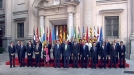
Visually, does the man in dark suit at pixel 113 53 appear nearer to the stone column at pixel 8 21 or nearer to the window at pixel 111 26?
the window at pixel 111 26

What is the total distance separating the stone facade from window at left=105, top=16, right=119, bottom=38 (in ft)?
1.17

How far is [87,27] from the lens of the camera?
1530 cm

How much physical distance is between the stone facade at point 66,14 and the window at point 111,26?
0.36 m

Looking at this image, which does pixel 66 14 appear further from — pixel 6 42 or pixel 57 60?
pixel 6 42

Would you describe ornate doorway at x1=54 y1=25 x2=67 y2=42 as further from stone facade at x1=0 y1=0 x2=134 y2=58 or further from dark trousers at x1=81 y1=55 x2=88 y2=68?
dark trousers at x1=81 y1=55 x2=88 y2=68

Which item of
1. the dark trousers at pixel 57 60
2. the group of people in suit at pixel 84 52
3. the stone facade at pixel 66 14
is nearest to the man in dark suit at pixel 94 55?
the group of people in suit at pixel 84 52

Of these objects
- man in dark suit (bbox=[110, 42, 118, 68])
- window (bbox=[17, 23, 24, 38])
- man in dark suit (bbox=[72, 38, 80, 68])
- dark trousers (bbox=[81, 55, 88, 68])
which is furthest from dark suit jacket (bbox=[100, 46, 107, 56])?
window (bbox=[17, 23, 24, 38])

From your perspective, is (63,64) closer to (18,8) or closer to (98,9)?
(98,9)

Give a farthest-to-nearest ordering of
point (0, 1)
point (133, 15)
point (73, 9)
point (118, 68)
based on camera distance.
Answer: point (0, 1), point (73, 9), point (133, 15), point (118, 68)

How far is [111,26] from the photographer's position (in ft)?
51.1

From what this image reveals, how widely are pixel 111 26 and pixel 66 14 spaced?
4.40 m

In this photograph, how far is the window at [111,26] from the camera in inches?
605

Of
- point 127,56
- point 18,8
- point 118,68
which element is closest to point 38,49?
point 118,68

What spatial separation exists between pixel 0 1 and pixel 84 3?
1329 centimetres
